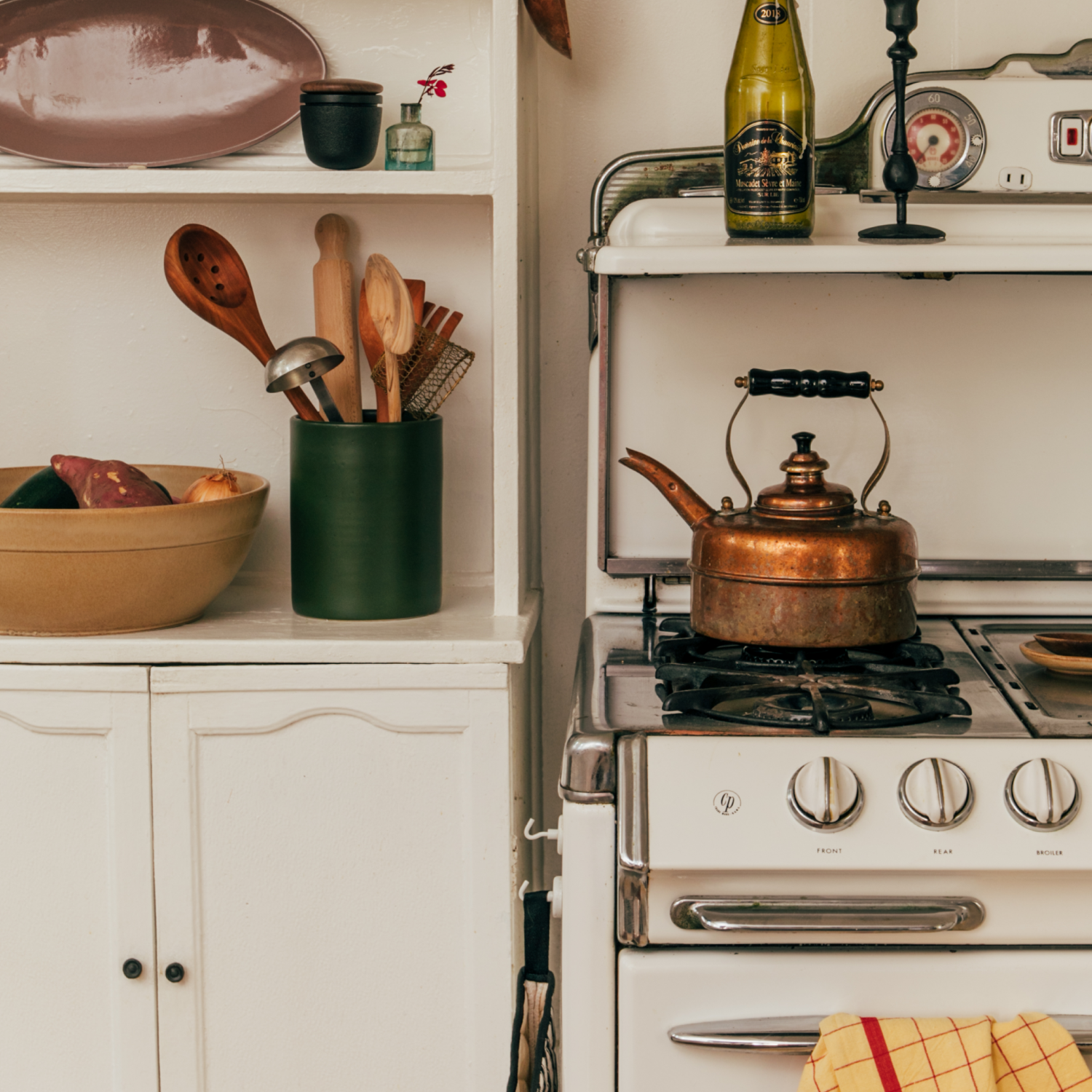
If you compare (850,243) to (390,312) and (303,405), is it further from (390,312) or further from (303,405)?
(303,405)

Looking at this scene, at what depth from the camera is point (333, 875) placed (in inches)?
53.4

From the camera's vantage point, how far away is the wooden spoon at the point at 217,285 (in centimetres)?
146

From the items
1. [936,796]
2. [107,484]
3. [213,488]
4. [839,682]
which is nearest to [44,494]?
[107,484]

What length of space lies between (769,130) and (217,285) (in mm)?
684

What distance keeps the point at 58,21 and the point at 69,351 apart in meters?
0.42

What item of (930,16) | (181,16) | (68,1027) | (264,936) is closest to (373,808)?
(264,936)

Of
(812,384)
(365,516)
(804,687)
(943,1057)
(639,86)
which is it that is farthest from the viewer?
(639,86)

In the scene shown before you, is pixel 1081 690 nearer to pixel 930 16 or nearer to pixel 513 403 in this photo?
pixel 513 403

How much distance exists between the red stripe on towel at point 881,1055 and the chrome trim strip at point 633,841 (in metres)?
0.20

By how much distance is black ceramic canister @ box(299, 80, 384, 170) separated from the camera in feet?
4.52

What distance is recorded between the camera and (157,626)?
4.58 ft

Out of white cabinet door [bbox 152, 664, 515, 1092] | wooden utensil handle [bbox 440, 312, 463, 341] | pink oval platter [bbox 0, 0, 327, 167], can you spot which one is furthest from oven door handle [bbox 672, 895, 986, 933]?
pink oval platter [bbox 0, 0, 327, 167]

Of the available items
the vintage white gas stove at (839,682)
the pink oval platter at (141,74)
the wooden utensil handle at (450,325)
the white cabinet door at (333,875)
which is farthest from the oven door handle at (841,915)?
the pink oval platter at (141,74)

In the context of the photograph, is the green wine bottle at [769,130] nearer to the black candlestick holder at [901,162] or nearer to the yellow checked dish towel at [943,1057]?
the black candlestick holder at [901,162]
